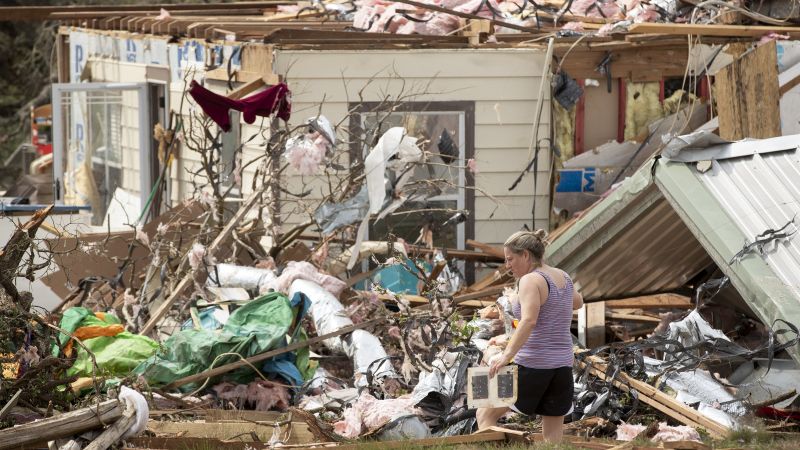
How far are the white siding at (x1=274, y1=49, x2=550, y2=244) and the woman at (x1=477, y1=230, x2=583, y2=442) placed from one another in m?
5.02

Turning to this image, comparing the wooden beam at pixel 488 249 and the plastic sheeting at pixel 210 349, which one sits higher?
the wooden beam at pixel 488 249

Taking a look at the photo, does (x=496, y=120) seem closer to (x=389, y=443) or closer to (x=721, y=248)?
(x=721, y=248)

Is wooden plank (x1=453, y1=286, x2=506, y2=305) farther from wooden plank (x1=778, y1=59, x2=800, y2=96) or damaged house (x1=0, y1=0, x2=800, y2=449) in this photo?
wooden plank (x1=778, y1=59, x2=800, y2=96)

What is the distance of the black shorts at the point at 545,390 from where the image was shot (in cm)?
717

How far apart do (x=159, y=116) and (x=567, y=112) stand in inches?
210

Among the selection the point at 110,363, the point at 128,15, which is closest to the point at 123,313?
the point at 110,363

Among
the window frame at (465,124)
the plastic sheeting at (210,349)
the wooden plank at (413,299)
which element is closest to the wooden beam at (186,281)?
the plastic sheeting at (210,349)

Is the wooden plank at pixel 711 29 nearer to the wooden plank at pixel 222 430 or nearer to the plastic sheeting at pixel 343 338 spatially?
the plastic sheeting at pixel 343 338

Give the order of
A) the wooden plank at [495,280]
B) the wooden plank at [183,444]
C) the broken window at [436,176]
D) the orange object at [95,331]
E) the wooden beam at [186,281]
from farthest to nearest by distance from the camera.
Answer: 1. the broken window at [436,176]
2. the wooden plank at [495,280]
3. the wooden beam at [186,281]
4. the orange object at [95,331]
5. the wooden plank at [183,444]

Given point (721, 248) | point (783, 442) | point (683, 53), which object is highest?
point (683, 53)

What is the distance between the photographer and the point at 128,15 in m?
17.2

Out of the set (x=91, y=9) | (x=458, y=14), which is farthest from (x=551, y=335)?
(x=91, y=9)

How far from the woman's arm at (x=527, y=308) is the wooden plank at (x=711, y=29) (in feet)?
16.8

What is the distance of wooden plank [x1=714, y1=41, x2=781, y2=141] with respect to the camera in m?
10.5
